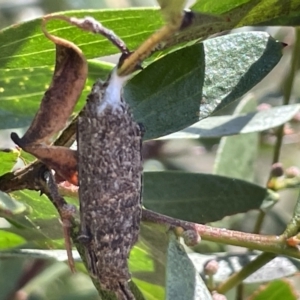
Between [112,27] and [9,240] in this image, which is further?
[9,240]

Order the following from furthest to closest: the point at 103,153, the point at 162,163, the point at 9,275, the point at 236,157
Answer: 1. the point at 162,163
2. the point at 9,275
3. the point at 236,157
4. the point at 103,153

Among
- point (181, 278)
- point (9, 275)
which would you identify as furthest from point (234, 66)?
point (9, 275)

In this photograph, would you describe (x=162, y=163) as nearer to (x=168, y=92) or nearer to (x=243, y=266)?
(x=243, y=266)

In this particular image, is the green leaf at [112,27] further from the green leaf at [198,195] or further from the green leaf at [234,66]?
the green leaf at [198,195]

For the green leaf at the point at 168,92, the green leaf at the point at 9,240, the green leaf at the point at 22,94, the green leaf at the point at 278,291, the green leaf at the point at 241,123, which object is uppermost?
the green leaf at the point at 168,92

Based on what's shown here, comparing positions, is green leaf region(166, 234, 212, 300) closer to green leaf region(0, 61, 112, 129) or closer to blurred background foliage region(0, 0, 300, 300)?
green leaf region(0, 61, 112, 129)

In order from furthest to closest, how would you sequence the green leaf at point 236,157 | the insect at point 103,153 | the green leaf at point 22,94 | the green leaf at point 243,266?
1. the green leaf at point 236,157
2. the green leaf at point 243,266
3. the green leaf at point 22,94
4. the insect at point 103,153

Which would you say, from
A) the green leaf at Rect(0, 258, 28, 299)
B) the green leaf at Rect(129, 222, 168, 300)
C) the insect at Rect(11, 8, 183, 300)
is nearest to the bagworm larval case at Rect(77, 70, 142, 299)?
the insect at Rect(11, 8, 183, 300)

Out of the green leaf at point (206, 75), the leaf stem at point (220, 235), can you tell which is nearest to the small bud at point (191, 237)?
the leaf stem at point (220, 235)
